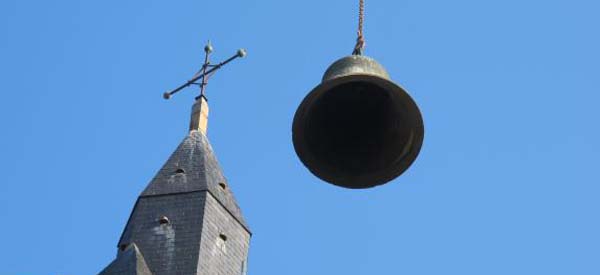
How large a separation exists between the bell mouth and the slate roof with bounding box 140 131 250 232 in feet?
53.3

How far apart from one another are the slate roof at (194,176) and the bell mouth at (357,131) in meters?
16.2

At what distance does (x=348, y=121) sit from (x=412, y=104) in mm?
754

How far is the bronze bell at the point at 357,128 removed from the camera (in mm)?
11367

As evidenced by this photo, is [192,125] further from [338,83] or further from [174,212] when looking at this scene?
[338,83]

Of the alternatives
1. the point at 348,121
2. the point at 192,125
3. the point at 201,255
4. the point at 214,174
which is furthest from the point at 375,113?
the point at 192,125

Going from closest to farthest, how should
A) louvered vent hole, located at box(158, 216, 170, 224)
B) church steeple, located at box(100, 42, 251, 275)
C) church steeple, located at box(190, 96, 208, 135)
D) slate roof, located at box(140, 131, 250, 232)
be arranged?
church steeple, located at box(100, 42, 251, 275) → louvered vent hole, located at box(158, 216, 170, 224) → slate roof, located at box(140, 131, 250, 232) → church steeple, located at box(190, 96, 208, 135)

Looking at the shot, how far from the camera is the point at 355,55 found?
39.1 feet

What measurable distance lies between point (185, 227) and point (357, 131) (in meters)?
15.3

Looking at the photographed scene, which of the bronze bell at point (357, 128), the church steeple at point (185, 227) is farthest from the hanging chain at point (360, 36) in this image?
the church steeple at point (185, 227)

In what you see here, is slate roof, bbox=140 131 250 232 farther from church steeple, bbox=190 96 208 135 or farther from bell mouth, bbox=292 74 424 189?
bell mouth, bbox=292 74 424 189

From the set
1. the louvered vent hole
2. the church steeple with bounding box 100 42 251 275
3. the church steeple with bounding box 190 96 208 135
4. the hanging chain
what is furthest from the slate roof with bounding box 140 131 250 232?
→ the hanging chain

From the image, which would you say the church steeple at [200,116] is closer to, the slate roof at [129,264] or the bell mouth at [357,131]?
the slate roof at [129,264]

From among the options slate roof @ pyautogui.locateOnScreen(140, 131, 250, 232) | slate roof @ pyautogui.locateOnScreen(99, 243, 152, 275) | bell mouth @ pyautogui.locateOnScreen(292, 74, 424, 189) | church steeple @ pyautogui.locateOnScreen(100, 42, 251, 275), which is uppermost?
slate roof @ pyautogui.locateOnScreen(140, 131, 250, 232)

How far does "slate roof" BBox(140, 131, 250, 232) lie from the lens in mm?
28078
